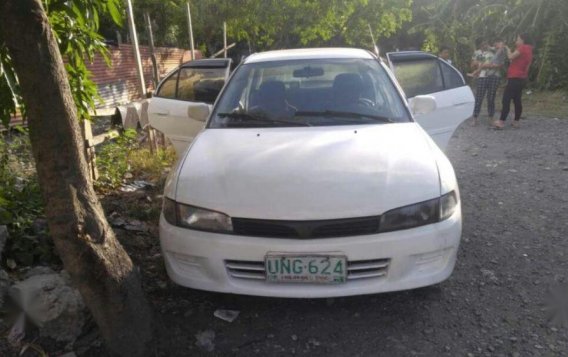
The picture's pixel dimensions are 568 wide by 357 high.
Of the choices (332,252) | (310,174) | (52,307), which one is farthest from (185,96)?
(332,252)

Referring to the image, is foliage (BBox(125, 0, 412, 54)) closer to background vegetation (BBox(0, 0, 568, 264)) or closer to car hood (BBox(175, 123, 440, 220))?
background vegetation (BBox(0, 0, 568, 264))

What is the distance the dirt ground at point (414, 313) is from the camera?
2.40m

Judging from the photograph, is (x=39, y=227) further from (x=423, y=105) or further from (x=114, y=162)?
(x=423, y=105)

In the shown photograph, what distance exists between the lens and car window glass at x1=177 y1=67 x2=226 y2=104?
189 inches

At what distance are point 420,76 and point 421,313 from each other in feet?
10.1

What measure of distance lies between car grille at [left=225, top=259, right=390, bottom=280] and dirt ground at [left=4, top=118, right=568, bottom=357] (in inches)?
13.0

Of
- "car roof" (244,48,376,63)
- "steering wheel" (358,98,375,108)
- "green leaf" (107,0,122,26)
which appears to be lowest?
"steering wheel" (358,98,375,108)

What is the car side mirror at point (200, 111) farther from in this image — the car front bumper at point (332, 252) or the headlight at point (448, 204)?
the headlight at point (448, 204)

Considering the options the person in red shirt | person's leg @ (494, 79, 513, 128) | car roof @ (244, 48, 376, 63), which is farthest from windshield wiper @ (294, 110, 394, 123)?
person's leg @ (494, 79, 513, 128)

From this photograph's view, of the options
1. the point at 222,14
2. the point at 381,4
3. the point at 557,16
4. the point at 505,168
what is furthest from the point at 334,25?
the point at 505,168

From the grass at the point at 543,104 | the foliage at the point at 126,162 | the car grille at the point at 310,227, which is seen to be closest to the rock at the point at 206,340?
the car grille at the point at 310,227

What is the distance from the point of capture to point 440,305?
2756mm

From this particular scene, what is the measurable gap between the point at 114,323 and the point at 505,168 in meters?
5.09

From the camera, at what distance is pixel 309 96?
12.0 feet
